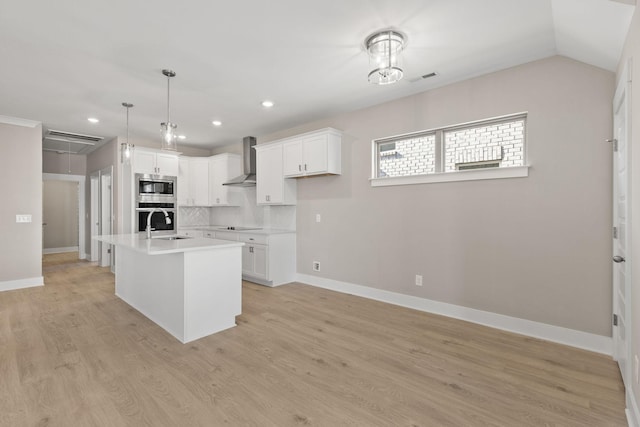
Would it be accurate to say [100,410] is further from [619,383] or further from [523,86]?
[523,86]

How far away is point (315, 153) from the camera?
14.8 feet

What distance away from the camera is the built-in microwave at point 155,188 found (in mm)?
5793

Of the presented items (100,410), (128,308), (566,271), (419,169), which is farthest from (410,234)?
(128,308)

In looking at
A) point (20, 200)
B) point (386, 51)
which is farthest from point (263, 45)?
point (20, 200)

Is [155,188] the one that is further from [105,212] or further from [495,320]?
[495,320]

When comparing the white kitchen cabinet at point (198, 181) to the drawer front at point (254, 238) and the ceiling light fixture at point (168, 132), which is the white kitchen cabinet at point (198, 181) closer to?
the drawer front at point (254, 238)

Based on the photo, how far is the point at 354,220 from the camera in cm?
440

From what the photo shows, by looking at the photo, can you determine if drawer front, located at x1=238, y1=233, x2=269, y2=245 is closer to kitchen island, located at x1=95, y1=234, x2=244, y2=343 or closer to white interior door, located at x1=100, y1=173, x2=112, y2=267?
kitchen island, located at x1=95, y1=234, x2=244, y2=343

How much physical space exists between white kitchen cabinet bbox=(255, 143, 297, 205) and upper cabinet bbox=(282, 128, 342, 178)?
0.24 meters

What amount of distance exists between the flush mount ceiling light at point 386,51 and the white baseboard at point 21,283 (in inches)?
229

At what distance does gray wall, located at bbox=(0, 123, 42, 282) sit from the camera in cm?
464

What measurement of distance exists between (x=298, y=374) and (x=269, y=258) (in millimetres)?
2635

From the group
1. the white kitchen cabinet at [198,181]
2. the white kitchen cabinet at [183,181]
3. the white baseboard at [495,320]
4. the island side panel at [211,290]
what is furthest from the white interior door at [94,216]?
the white baseboard at [495,320]

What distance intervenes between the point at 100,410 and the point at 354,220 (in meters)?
3.29
